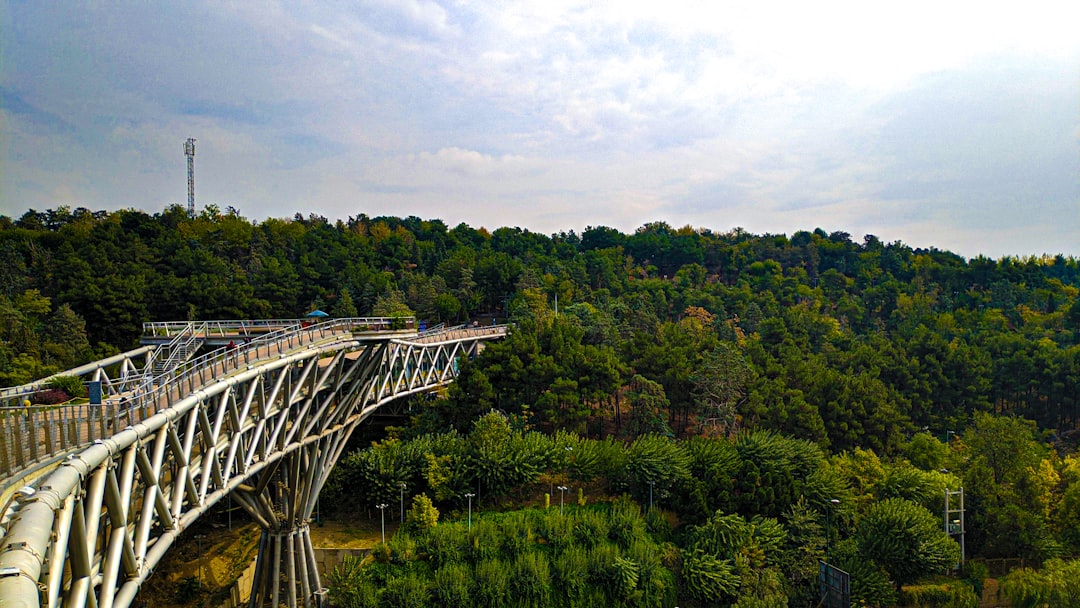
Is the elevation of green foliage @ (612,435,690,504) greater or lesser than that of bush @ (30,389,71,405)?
lesser

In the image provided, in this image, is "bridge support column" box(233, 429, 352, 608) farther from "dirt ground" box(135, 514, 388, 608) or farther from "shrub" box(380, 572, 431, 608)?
"dirt ground" box(135, 514, 388, 608)

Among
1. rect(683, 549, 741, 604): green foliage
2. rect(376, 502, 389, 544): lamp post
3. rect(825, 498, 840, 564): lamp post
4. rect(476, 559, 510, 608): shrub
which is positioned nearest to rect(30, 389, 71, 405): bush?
rect(376, 502, 389, 544): lamp post

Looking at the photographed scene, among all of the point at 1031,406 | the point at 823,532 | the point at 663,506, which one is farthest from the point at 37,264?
the point at 1031,406

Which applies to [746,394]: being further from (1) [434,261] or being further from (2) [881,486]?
(1) [434,261]

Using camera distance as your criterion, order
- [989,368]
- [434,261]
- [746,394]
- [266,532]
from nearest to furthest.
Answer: [266,532] < [746,394] < [989,368] < [434,261]

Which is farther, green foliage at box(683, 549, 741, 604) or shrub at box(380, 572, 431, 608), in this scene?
green foliage at box(683, 549, 741, 604)

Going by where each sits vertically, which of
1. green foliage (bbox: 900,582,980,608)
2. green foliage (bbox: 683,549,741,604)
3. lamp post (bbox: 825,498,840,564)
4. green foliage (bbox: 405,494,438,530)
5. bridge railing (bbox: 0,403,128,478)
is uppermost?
bridge railing (bbox: 0,403,128,478)
